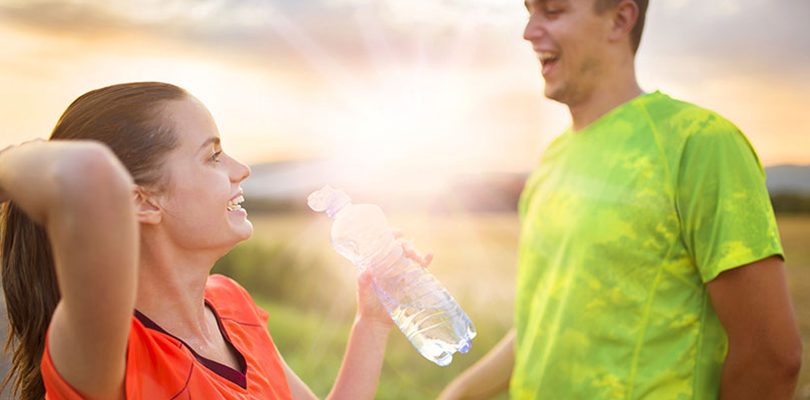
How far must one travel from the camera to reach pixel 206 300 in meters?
1.37

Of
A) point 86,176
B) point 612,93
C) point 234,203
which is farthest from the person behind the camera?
point 612,93

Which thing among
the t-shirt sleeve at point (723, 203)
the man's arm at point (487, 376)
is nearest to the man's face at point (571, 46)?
the t-shirt sleeve at point (723, 203)

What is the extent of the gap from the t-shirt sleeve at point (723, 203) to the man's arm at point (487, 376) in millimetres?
723

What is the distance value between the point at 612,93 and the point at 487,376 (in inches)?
36.3

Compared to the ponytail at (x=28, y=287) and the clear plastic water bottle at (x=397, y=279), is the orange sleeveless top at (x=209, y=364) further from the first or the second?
the clear plastic water bottle at (x=397, y=279)

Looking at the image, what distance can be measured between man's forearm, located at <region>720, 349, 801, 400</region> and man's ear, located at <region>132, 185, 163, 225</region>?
4.14 ft

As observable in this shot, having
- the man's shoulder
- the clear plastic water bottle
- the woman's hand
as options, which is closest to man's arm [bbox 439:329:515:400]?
the clear plastic water bottle

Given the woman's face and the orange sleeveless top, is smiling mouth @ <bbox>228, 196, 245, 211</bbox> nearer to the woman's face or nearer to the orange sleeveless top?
the woman's face

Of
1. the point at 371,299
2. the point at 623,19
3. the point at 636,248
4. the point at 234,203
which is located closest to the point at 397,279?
the point at 371,299

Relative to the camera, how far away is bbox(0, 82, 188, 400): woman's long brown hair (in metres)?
1.11

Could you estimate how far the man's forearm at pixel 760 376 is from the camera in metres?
1.46

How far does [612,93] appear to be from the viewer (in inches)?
71.0

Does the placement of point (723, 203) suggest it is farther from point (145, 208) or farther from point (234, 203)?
point (145, 208)

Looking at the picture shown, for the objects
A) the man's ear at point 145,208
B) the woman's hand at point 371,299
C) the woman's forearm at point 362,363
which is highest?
the man's ear at point 145,208
